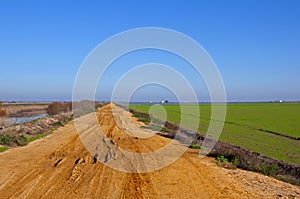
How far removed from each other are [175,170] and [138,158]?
2.32 meters

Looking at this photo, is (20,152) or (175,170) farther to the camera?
(20,152)

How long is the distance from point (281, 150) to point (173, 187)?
13.9 meters

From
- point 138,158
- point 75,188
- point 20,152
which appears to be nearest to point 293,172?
point 138,158

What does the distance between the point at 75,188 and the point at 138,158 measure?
16.7 ft

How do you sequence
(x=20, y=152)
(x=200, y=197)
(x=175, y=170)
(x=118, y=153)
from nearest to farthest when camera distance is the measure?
(x=200, y=197)
(x=175, y=170)
(x=118, y=153)
(x=20, y=152)

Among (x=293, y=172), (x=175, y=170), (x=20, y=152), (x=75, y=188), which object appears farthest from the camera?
(x=20, y=152)

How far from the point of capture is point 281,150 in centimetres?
2150

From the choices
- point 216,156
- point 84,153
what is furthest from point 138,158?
Answer: point 216,156

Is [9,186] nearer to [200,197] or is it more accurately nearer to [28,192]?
[28,192]

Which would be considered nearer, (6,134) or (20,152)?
(20,152)

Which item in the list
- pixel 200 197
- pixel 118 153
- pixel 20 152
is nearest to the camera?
pixel 200 197

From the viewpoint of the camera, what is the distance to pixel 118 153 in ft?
50.3

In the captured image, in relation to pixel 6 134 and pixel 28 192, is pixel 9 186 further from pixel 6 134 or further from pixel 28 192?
pixel 6 134

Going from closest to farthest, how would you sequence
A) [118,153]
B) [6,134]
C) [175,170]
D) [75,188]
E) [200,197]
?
[200,197], [75,188], [175,170], [118,153], [6,134]
